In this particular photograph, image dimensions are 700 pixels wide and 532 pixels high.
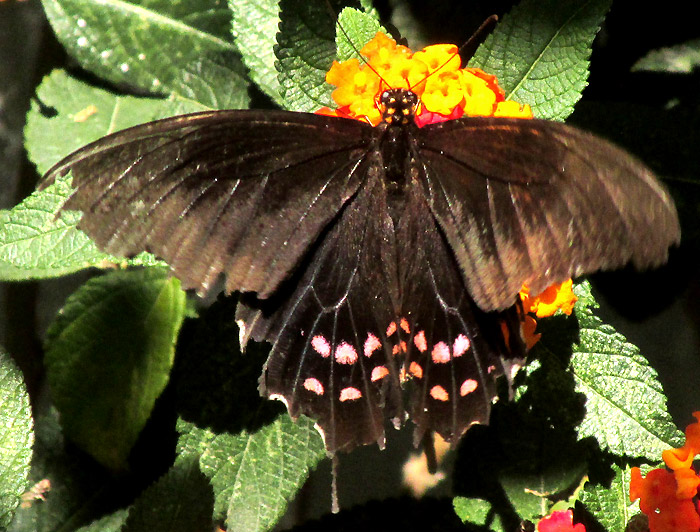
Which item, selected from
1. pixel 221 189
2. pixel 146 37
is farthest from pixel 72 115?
pixel 221 189

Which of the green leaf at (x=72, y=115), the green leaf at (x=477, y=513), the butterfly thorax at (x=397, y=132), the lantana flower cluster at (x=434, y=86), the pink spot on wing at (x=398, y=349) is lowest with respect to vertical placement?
the green leaf at (x=477, y=513)

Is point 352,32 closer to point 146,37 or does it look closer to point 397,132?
point 397,132

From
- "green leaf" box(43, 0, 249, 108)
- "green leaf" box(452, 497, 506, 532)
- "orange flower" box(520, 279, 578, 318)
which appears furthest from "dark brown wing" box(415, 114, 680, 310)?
"green leaf" box(43, 0, 249, 108)

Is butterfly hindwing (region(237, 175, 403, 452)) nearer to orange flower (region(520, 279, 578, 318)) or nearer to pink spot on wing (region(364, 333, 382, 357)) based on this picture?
pink spot on wing (region(364, 333, 382, 357))

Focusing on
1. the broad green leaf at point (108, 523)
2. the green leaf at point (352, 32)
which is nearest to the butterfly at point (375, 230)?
the green leaf at point (352, 32)

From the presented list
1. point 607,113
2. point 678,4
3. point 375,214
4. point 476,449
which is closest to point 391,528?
point 476,449

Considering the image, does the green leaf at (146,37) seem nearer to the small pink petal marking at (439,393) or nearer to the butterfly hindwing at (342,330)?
the butterfly hindwing at (342,330)
